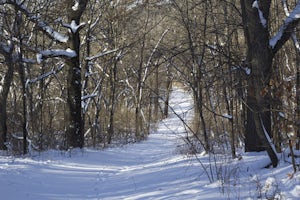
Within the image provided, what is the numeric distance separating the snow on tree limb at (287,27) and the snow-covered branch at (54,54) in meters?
7.22

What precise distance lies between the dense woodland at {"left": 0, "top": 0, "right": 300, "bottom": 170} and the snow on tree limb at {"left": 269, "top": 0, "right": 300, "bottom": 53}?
0.02 m

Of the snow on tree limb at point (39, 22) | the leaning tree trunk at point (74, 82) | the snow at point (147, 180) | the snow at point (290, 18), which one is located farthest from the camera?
the leaning tree trunk at point (74, 82)

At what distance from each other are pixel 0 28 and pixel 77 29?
4.54m

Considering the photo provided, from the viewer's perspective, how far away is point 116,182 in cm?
866

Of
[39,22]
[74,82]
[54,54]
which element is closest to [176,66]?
[74,82]

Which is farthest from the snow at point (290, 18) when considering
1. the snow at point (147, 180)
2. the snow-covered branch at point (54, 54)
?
the snow-covered branch at point (54, 54)

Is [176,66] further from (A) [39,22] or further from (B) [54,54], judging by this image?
(A) [39,22]

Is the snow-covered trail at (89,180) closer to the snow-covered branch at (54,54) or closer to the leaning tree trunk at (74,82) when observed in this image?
the leaning tree trunk at (74,82)

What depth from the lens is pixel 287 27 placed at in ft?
27.5

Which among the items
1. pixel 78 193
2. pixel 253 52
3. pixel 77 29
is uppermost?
pixel 77 29

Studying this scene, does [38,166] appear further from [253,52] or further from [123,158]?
[253,52]

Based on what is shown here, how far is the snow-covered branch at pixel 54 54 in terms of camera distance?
1336 centimetres

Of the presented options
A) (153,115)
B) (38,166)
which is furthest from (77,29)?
(153,115)

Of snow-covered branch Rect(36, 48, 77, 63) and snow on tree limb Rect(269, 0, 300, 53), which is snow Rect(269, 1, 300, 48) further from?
snow-covered branch Rect(36, 48, 77, 63)
